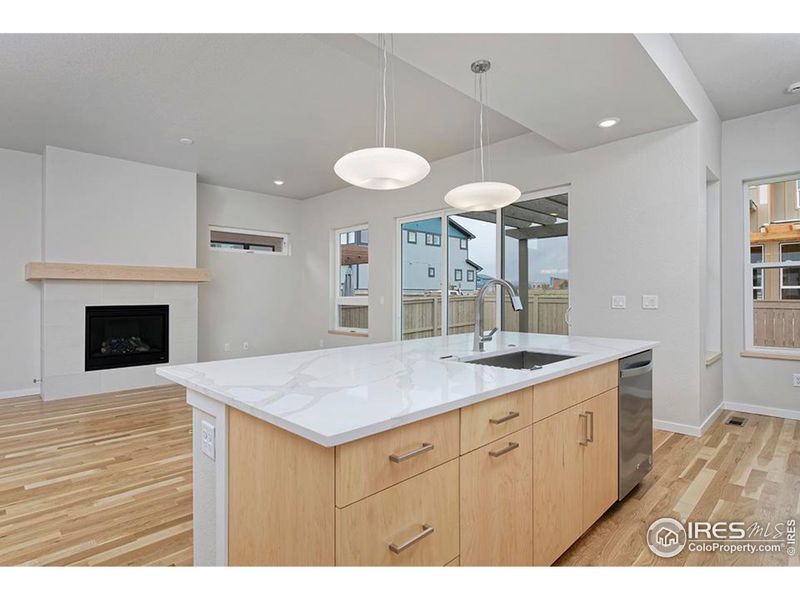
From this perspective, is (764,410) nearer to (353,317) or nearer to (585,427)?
(585,427)

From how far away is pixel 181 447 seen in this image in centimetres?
312

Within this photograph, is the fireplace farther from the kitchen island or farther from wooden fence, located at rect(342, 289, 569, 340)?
the kitchen island

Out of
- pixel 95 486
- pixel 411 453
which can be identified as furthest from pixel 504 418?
pixel 95 486

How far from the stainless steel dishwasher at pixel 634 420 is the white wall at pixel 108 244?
5.06 meters

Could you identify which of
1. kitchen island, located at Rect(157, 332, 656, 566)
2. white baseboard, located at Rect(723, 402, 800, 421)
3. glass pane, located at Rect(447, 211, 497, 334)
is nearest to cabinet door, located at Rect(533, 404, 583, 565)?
kitchen island, located at Rect(157, 332, 656, 566)

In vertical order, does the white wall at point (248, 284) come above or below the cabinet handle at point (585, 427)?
above

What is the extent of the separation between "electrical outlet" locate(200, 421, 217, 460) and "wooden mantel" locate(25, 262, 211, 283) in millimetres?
4220

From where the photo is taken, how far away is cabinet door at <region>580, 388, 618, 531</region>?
1848mm

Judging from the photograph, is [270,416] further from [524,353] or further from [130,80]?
[130,80]

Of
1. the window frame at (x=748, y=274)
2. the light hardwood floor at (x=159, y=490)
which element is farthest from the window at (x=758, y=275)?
the light hardwood floor at (x=159, y=490)

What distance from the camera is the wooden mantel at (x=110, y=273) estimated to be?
4414 millimetres

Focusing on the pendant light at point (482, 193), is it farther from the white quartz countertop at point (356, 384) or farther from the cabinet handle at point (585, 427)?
the cabinet handle at point (585, 427)

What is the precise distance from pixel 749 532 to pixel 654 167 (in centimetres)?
267

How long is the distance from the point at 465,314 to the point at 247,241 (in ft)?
11.8
